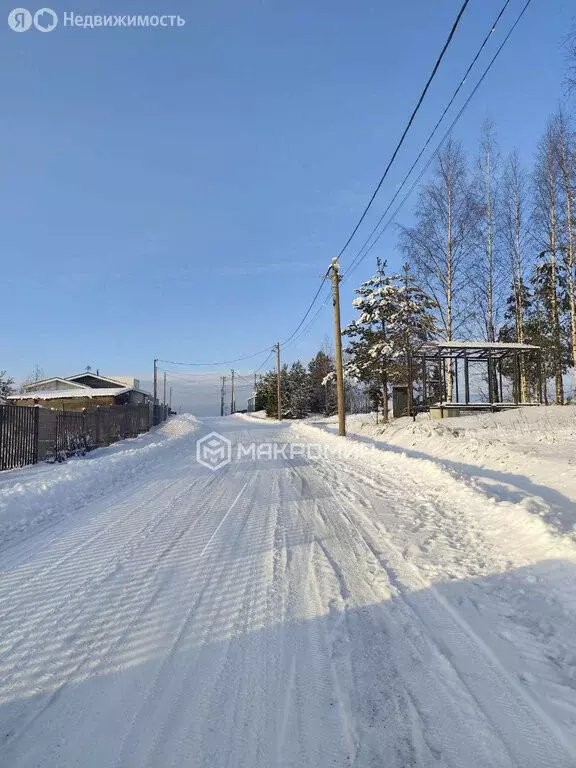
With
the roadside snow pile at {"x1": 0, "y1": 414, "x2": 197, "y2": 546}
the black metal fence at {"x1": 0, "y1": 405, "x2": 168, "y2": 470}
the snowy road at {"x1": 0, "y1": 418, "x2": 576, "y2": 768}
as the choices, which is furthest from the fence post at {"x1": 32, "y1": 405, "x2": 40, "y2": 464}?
the snowy road at {"x1": 0, "y1": 418, "x2": 576, "y2": 768}

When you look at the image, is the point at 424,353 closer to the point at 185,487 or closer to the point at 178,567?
the point at 185,487

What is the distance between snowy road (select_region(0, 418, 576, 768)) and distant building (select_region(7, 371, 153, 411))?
32.9 m

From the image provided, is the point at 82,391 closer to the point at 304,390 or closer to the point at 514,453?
the point at 304,390

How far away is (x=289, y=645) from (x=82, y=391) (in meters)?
45.4

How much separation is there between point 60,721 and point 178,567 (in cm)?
228

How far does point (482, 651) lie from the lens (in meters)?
3.12

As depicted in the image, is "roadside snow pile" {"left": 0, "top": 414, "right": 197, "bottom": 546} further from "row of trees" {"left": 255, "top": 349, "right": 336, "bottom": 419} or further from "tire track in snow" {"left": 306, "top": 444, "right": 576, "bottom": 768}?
"row of trees" {"left": 255, "top": 349, "right": 336, "bottom": 419}

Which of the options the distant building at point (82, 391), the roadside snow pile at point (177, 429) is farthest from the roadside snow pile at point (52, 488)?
the distant building at point (82, 391)

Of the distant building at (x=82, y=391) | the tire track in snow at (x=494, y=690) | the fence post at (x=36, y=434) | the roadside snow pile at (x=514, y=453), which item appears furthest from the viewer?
the distant building at (x=82, y=391)

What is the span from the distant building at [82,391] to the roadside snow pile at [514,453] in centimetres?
2714

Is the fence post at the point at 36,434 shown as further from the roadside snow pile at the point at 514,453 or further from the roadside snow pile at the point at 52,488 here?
the roadside snow pile at the point at 514,453

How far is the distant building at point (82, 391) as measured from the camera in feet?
126

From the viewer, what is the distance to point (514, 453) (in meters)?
10.5

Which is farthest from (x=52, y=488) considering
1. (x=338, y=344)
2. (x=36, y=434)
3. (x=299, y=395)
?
(x=299, y=395)
